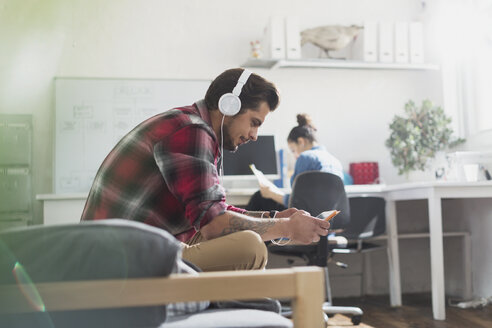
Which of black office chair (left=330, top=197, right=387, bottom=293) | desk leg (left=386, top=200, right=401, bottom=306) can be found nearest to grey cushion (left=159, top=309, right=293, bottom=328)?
black office chair (left=330, top=197, right=387, bottom=293)

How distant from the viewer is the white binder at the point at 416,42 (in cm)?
410

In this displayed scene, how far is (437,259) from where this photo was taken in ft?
10.4

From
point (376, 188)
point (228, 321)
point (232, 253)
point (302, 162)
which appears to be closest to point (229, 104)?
point (232, 253)

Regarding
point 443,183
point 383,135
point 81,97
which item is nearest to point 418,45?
point 383,135

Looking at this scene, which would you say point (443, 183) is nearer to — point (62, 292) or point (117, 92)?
point (117, 92)

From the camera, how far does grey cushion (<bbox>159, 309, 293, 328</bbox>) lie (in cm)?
88

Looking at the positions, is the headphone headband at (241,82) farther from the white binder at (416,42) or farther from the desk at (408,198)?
the white binder at (416,42)

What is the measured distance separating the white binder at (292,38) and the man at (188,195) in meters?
2.41

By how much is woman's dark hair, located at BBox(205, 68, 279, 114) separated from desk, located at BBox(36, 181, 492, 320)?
181cm

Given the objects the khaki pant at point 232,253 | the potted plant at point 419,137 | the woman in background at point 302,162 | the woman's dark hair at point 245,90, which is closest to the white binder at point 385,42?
the potted plant at point 419,137

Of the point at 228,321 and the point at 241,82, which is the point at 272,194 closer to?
the point at 241,82

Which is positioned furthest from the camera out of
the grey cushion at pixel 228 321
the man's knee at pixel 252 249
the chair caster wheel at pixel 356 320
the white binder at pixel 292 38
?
the white binder at pixel 292 38

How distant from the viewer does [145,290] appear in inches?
29.0

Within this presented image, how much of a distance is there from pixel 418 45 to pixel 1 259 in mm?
3878
